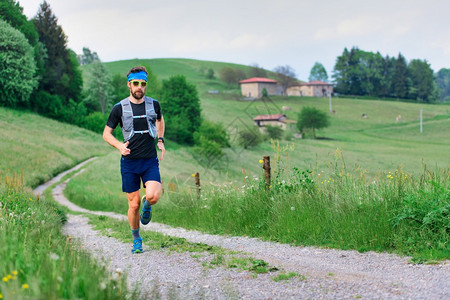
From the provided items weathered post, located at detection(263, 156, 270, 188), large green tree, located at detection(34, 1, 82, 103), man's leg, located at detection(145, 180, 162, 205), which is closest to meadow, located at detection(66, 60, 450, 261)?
weathered post, located at detection(263, 156, 270, 188)

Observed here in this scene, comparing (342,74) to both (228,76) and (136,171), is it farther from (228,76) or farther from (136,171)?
(136,171)

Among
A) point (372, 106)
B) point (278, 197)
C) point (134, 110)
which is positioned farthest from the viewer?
point (372, 106)

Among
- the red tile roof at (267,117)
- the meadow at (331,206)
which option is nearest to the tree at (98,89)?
the red tile roof at (267,117)

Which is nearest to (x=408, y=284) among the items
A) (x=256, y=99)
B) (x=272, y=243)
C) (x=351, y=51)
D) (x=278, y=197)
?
(x=272, y=243)

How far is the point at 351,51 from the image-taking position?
497 ft

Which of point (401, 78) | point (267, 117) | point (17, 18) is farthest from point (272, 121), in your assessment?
point (401, 78)

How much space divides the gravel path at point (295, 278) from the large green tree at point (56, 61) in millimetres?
68773

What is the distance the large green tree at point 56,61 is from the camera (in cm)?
7138

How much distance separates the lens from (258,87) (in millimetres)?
128625

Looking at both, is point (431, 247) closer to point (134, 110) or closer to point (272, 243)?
point (272, 243)

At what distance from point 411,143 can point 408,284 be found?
65.9 m

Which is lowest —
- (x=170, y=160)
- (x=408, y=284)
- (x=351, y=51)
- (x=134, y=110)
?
(x=170, y=160)

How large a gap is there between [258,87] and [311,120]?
37.1 m

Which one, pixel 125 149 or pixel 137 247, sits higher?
pixel 125 149
